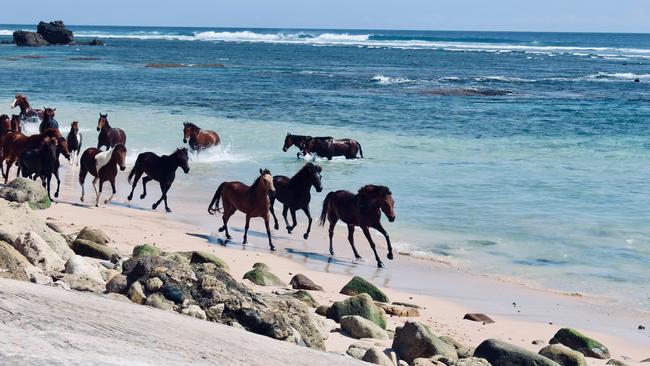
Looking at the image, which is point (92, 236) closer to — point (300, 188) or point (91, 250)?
point (91, 250)

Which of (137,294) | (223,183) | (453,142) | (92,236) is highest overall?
(137,294)

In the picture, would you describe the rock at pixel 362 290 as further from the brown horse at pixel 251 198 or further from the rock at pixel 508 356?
the brown horse at pixel 251 198

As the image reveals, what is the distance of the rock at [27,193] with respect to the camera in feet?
41.2

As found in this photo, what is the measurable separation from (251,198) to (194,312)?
23.1 feet

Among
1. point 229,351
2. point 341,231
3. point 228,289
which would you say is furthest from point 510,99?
point 229,351

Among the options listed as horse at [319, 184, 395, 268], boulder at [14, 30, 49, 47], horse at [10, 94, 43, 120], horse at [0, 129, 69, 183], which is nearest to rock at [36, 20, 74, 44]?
boulder at [14, 30, 49, 47]

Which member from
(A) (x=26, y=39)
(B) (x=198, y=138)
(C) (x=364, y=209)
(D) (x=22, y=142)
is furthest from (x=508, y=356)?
(A) (x=26, y=39)

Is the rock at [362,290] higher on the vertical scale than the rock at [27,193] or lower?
lower

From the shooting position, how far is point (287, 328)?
5789 mm

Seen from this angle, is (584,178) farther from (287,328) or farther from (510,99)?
(510,99)

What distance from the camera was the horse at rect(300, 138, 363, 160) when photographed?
21.2 meters

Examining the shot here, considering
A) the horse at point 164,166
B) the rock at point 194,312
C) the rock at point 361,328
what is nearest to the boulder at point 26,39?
the horse at point 164,166

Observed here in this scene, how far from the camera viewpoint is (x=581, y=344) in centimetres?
827

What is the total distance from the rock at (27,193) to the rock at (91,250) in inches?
128
